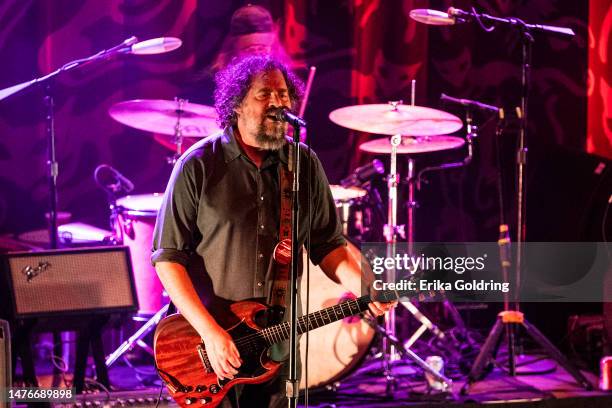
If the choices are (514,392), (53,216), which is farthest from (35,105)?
(514,392)

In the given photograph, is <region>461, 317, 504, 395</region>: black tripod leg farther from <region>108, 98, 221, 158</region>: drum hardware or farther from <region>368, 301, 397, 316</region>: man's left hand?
<region>108, 98, 221, 158</region>: drum hardware

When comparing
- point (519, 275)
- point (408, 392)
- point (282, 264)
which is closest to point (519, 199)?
point (519, 275)

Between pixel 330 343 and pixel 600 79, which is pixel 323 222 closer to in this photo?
pixel 330 343

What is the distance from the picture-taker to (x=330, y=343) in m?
4.90

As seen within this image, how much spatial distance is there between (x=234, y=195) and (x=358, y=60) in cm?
340

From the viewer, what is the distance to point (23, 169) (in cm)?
600

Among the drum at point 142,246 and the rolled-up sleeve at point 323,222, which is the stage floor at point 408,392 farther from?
the rolled-up sleeve at point 323,222

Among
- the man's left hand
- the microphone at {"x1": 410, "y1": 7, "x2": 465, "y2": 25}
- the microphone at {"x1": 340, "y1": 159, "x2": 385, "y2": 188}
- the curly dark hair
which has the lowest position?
the man's left hand

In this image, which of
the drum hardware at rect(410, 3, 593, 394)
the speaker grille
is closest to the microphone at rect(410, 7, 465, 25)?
the drum hardware at rect(410, 3, 593, 394)

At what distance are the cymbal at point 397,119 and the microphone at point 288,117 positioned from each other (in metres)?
2.08

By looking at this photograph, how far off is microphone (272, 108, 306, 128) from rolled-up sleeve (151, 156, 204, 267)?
0.38m

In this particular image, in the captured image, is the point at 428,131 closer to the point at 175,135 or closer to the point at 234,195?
the point at 175,135

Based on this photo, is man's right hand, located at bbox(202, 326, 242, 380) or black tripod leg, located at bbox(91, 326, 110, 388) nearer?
man's right hand, located at bbox(202, 326, 242, 380)

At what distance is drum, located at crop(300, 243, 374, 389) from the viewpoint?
16.0 ft
